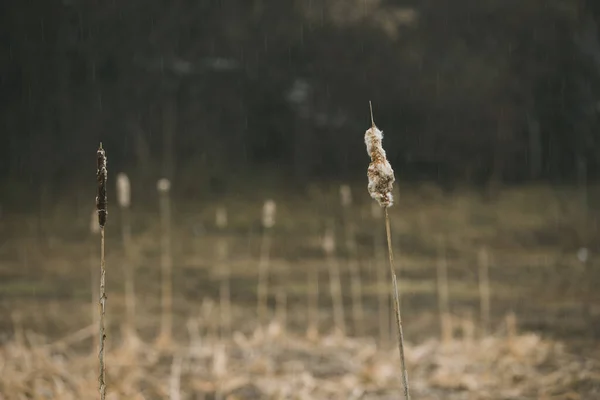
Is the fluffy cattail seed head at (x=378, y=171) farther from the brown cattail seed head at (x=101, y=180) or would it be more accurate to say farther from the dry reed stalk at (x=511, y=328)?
the dry reed stalk at (x=511, y=328)

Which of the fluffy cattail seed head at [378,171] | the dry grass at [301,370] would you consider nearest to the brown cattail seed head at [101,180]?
the fluffy cattail seed head at [378,171]

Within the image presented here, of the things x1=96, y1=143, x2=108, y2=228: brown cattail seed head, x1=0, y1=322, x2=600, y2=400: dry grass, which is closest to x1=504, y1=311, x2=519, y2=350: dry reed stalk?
x1=0, y1=322, x2=600, y2=400: dry grass

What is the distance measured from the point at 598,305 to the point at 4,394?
3794 millimetres

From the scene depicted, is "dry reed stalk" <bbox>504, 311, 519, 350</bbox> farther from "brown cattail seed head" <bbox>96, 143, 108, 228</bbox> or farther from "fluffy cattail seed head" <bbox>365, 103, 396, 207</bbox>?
"brown cattail seed head" <bbox>96, 143, 108, 228</bbox>

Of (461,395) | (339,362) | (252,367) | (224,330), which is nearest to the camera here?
(461,395)

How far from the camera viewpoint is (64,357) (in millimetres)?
5180

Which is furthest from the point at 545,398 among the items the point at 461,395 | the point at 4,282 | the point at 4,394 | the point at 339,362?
the point at 4,282

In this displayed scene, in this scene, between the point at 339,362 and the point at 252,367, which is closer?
the point at 252,367

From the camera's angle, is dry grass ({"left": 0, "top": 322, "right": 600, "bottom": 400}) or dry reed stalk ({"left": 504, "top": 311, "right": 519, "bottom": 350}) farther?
dry reed stalk ({"left": 504, "top": 311, "right": 519, "bottom": 350})

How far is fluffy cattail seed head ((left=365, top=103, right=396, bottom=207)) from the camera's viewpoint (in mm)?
1993

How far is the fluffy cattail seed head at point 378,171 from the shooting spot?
199 cm

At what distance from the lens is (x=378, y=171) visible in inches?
78.6

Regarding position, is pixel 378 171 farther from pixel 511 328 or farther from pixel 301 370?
pixel 511 328

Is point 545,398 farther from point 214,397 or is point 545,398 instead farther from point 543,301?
point 543,301
